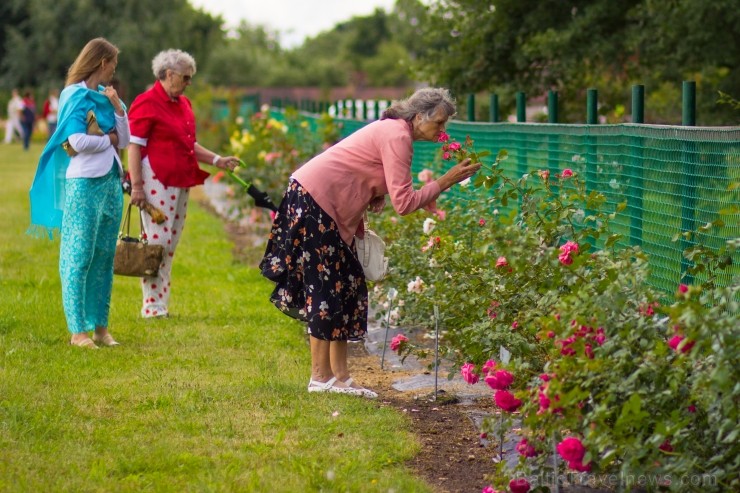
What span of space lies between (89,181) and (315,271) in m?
1.92

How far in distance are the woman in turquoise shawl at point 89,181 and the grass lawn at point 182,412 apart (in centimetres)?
30

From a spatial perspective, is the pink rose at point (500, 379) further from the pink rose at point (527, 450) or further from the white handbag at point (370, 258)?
the white handbag at point (370, 258)

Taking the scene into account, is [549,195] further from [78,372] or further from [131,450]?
[78,372]

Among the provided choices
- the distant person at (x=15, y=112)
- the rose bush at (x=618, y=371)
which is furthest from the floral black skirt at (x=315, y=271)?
the distant person at (x=15, y=112)

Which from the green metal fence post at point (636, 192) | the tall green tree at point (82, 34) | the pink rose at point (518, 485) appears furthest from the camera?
the tall green tree at point (82, 34)

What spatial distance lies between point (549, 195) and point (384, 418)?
132cm

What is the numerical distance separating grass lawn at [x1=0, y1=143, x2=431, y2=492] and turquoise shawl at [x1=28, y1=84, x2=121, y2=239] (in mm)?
750

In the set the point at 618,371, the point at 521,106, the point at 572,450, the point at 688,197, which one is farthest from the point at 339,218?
the point at 521,106

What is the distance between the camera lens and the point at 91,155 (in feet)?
23.7

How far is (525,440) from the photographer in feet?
14.0

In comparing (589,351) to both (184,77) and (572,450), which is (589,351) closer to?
(572,450)

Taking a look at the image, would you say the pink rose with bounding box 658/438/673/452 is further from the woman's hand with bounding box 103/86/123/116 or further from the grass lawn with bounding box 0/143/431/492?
the woman's hand with bounding box 103/86/123/116

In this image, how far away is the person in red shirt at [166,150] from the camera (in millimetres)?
7961

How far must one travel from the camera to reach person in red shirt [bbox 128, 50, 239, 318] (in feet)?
26.1
